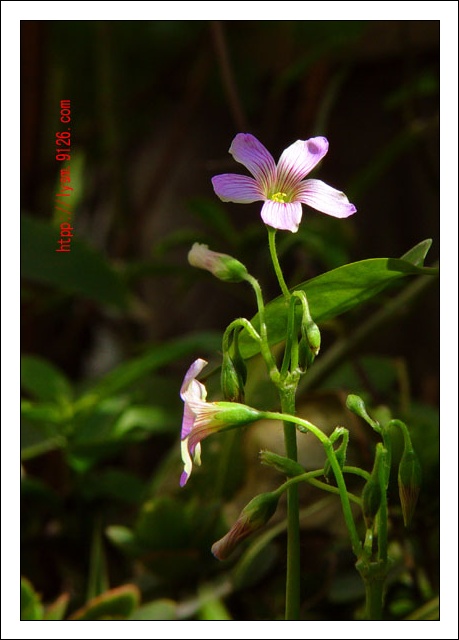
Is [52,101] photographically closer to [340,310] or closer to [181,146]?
[181,146]

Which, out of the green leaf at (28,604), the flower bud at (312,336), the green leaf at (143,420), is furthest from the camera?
the green leaf at (143,420)

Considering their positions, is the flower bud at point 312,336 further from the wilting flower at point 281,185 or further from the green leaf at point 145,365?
the green leaf at point 145,365

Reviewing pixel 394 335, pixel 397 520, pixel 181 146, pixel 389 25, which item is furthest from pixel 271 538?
pixel 181 146

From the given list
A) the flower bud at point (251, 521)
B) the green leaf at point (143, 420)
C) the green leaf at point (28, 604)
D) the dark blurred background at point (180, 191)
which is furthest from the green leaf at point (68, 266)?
the flower bud at point (251, 521)

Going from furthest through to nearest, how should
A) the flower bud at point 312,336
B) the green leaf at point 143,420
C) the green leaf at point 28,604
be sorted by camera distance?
the green leaf at point 143,420 < the green leaf at point 28,604 < the flower bud at point 312,336

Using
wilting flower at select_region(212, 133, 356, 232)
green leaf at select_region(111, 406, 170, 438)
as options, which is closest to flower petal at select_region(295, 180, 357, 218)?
wilting flower at select_region(212, 133, 356, 232)

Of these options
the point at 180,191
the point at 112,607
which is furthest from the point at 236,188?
the point at 180,191

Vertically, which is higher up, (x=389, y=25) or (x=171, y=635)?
(x=389, y=25)
